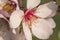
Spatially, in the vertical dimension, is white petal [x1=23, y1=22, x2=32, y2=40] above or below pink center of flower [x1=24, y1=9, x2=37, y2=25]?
below

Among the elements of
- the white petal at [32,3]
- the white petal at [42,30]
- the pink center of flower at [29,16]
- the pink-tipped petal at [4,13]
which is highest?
the white petal at [32,3]

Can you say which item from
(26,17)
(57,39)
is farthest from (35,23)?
(57,39)

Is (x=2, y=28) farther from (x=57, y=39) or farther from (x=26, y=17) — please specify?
(x=57, y=39)

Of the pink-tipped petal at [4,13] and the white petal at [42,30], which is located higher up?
the pink-tipped petal at [4,13]

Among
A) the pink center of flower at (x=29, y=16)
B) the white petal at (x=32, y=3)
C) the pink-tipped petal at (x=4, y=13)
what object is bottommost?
the pink center of flower at (x=29, y=16)

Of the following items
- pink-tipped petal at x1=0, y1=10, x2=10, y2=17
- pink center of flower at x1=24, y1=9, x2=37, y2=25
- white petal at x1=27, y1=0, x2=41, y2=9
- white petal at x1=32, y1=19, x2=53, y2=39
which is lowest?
white petal at x1=32, y1=19, x2=53, y2=39
